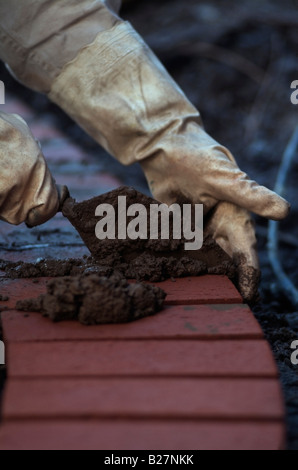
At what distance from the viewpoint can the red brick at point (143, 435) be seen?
122cm

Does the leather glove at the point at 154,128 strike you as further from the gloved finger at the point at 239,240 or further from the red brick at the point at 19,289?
the red brick at the point at 19,289

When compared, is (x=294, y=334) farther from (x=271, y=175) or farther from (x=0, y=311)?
(x=271, y=175)

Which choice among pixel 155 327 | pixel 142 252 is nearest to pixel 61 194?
pixel 142 252

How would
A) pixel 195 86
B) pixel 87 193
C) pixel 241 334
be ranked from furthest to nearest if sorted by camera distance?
1. pixel 195 86
2. pixel 87 193
3. pixel 241 334

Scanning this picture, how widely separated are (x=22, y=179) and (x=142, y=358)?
759 millimetres

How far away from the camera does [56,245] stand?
2553 millimetres

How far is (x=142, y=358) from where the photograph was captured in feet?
4.83

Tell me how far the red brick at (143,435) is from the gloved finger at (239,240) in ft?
2.77

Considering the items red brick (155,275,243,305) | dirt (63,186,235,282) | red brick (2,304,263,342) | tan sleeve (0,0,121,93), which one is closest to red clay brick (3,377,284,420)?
red brick (2,304,263,342)

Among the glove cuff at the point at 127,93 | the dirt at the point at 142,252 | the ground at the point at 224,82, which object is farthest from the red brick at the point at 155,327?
the ground at the point at 224,82

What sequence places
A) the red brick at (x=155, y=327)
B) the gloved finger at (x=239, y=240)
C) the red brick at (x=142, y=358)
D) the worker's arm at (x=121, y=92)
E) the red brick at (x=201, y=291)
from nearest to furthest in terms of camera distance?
1. the red brick at (x=142, y=358)
2. the red brick at (x=155, y=327)
3. the red brick at (x=201, y=291)
4. the gloved finger at (x=239, y=240)
5. the worker's arm at (x=121, y=92)

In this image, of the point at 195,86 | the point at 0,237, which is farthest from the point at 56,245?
the point at 195,86

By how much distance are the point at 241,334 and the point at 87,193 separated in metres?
1.84

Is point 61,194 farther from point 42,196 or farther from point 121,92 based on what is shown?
point 121,92
